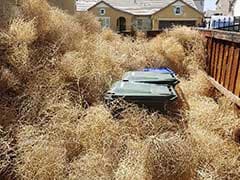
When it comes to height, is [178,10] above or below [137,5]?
below

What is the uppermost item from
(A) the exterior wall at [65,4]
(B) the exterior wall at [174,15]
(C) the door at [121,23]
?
(A) the exterior wall at [65,4]

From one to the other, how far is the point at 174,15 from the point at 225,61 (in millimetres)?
19337

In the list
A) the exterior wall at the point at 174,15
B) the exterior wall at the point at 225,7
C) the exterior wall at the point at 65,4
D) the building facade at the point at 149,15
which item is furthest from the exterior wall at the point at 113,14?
the exterior wall at the point at 65,4

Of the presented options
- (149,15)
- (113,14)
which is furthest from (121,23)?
(149,15)

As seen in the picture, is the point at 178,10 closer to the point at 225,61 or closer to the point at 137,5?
the point at 137,5

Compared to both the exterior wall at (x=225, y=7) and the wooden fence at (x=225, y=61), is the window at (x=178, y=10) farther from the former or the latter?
the wooden fence at (x=225, y=61)

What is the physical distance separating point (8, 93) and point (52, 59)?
96 centimetres

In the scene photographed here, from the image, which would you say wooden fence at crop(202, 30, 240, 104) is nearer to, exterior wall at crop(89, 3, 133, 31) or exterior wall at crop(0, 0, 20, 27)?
exterior wall at crop(0, 0, 20, 27)

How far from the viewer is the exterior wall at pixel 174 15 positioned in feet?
75.9

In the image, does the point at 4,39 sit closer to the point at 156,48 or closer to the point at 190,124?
the point at 190,124

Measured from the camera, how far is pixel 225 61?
16.1ft

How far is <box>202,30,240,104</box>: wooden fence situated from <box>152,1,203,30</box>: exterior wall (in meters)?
17.5

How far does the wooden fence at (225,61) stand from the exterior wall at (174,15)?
17.5m

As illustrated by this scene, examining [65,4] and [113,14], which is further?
[113,14]
